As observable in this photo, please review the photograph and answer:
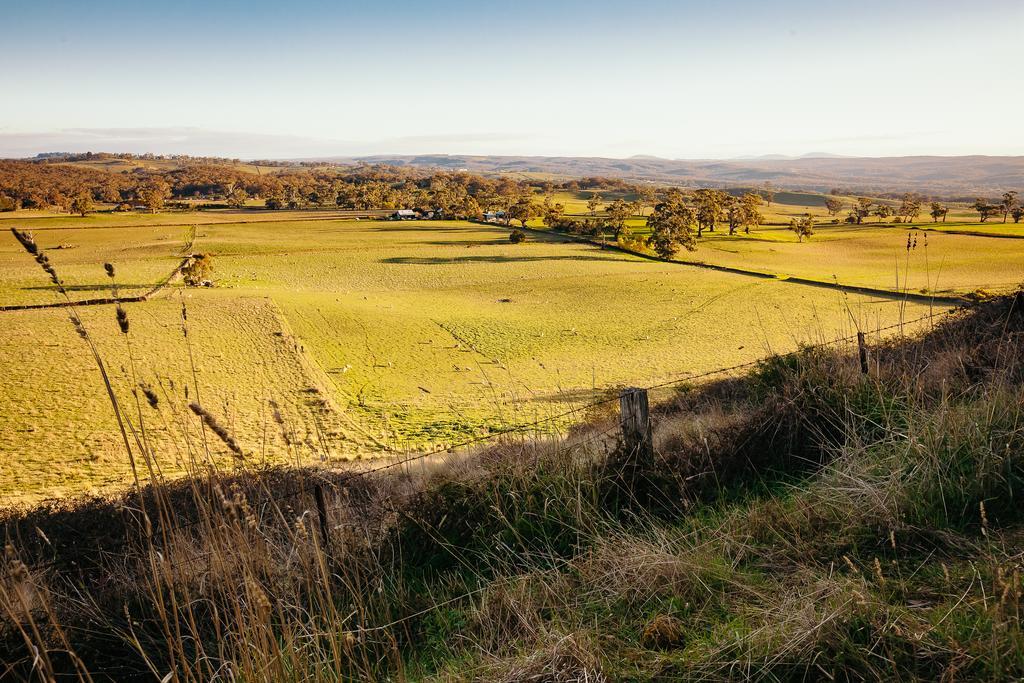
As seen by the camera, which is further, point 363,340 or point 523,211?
point 523,211

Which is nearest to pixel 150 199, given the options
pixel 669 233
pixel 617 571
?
pixel 669 233

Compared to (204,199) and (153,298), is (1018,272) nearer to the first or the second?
(153,298)

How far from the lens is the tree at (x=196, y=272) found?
4017 centimetres

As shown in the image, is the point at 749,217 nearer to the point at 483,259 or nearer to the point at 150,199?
the point at 483,259

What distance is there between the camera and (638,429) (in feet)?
17.2

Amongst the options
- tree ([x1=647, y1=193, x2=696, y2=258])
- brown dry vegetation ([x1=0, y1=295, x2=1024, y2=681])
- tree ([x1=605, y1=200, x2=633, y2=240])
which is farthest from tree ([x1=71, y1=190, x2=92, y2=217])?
brown dry vegetation ([x1=0, y1=295, x2=1024, y2=681])

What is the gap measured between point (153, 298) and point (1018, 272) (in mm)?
56139

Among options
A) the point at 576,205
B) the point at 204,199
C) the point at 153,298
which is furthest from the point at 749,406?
the point at 204,199

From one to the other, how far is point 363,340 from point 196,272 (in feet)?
59.5

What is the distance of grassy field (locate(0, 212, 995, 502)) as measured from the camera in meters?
16.4

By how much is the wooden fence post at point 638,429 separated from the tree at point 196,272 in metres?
40.3

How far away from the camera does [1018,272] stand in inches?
1784

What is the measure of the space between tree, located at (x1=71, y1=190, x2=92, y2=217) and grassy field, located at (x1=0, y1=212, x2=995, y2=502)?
35591 mm

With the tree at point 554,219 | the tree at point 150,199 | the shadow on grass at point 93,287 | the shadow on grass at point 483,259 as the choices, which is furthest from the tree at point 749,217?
the tree at point 150,199
